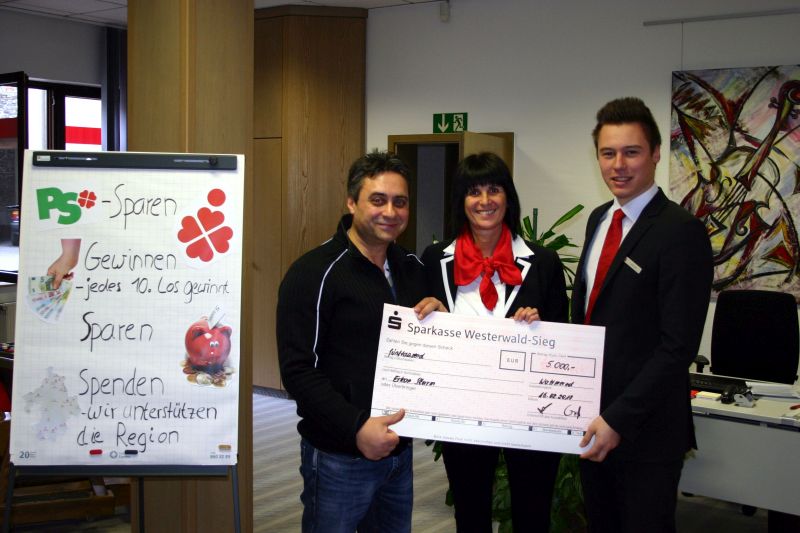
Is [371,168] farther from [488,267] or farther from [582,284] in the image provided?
[582,284]

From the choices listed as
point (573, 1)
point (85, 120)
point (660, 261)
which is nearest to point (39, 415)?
point (660, 261)

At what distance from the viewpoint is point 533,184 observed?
19.0 ft

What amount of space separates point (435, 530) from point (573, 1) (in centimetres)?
A: 359

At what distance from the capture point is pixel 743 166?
4.95 meters

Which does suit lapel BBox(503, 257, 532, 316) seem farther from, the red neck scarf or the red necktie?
the red necktie

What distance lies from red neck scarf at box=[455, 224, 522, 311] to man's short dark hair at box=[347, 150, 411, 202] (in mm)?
311

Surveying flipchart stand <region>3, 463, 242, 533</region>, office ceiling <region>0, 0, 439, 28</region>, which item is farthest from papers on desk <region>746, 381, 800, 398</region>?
office ceiling <region>0, 0, 439, 28</region>

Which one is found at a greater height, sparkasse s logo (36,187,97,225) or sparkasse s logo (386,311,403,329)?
sparkasse s logo (36,187,97,225)

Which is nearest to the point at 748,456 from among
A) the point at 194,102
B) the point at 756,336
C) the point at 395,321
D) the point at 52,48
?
the point at 756,336

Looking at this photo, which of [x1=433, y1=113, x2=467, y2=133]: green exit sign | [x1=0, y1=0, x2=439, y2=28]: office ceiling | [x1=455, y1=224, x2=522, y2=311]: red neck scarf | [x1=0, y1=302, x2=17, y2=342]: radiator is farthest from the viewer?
[x1=0, y1=0, x2=439, y2=28]: office ceiling

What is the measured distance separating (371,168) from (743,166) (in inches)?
139

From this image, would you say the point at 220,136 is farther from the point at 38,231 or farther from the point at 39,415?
the point at 39,415

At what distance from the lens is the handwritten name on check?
7.24ft

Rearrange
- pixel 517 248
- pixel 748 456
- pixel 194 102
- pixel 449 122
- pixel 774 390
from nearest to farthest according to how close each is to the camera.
Result: 1. pixel 517 248
2. pixel 194 102
3. pixel 748 456
4. pixel 774 390
5. pixel 449 122
